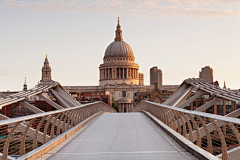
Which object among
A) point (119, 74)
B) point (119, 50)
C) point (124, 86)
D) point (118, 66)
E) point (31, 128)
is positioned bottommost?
point (31, 128)

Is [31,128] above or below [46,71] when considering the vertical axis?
below

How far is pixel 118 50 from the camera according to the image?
15862 cm

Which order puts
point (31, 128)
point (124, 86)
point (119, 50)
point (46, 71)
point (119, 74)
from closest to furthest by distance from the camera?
point (31, 128), point (124, 86), point (46, 71), point (119, 74), point (119, 50)

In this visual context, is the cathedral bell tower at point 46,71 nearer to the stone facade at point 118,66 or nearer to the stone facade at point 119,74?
the stone facade at point 119,74

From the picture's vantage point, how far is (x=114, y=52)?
158 meters

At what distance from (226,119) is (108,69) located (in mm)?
151909

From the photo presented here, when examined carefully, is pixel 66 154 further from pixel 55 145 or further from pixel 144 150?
pixel 144 150

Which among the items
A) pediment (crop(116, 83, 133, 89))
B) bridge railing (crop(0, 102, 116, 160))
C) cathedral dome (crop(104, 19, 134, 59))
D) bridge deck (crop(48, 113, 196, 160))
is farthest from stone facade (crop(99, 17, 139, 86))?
bridge deck (crop(48, 113, 196, 160))

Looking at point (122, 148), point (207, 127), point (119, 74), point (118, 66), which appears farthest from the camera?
point (119, 74)

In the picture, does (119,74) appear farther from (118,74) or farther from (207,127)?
(207,127)

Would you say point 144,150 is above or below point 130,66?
below

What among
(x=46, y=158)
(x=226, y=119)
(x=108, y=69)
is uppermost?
(x=108, y=69)

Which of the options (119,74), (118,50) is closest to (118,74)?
(119,74)

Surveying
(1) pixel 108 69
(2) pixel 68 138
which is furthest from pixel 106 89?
(2) pixel 68 138
